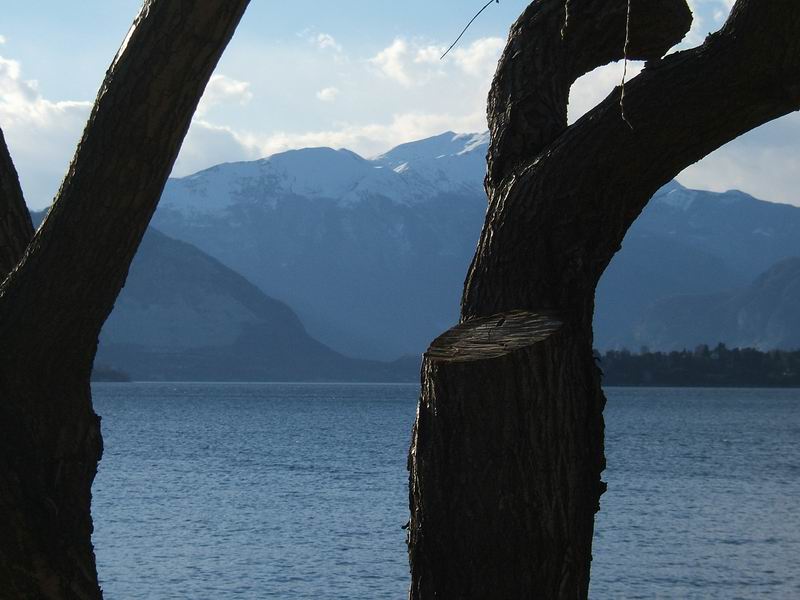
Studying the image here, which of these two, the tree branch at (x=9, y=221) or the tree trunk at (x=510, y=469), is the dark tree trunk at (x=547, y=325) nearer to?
the tree trunk at (x=510, y=469)

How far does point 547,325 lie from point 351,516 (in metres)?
33.9

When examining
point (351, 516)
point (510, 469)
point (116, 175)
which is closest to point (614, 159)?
point (510, 469)

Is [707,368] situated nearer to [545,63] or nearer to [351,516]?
[351,516]

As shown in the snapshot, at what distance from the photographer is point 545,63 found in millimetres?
3633

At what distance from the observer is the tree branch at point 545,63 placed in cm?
356

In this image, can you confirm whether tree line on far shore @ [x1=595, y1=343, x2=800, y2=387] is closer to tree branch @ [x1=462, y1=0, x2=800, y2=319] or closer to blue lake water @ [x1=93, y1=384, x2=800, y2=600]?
blue lake water @ [x1=93, y1=384, x2=800, y2=600]

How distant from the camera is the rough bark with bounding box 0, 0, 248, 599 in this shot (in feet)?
8.96

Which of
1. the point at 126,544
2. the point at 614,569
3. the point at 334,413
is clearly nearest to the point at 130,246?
the point at 614,569

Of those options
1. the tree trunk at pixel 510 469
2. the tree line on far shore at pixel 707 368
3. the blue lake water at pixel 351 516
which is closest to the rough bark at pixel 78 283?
the tree trunk at pixel 510 469

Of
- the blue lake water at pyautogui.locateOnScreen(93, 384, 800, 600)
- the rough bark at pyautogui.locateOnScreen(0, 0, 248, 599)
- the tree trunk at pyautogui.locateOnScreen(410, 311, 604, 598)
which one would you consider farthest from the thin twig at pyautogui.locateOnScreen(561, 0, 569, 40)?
the blue lake water at pyautogui.locateOnScreen(93, 384, 800, 600)

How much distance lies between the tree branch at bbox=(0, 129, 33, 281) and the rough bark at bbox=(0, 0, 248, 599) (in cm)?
24

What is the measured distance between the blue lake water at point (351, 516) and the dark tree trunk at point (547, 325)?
69.5 ft

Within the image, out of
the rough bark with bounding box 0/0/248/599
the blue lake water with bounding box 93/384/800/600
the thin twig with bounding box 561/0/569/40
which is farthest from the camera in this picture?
the blue lake water with bounding box 93/384/800/600

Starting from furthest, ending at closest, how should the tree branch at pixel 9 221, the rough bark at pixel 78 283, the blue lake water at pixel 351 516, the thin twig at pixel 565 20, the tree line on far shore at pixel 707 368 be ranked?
the tree line on far shore at pixel 707 368 → the blue lake water at pixel 351 516 → the thin twig at pixel 565 20 → the tree branch at pixel 9 221 → the rough bark at pixel 78 283
